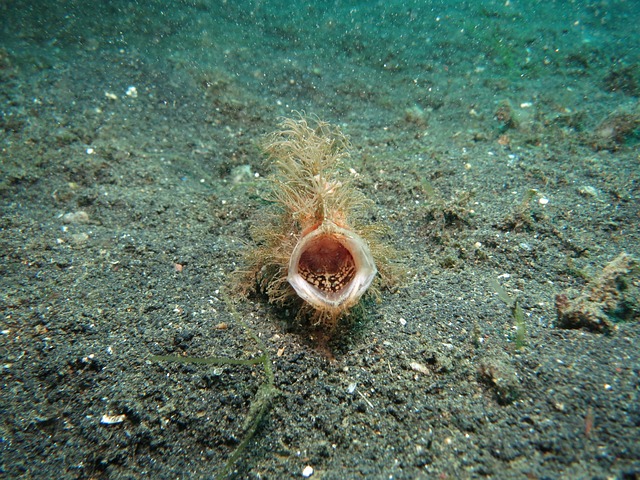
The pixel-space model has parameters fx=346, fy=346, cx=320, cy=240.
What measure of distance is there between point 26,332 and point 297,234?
2.34 metres

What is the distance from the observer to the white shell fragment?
243 centimetres

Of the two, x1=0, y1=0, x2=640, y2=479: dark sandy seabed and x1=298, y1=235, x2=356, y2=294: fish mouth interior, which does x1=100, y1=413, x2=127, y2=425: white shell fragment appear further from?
x1=298, y1=235, x2=356, y2=294: fish mouth interior

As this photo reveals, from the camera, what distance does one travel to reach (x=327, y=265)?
2.99m

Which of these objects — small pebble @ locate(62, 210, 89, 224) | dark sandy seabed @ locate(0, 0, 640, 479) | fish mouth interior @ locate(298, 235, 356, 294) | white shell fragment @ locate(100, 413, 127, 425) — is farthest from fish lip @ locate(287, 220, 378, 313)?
small pebble @ locate(62, 210, 89, 224)

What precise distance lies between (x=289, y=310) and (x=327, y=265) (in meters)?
0.52

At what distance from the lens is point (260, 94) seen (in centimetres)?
667

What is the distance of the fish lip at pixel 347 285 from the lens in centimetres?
244

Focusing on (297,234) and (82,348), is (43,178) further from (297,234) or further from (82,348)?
(297,234)

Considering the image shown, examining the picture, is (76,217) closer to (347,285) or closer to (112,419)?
(112,419)

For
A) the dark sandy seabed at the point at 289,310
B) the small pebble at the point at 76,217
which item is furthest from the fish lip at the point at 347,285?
the small pebble at the point at 76,217

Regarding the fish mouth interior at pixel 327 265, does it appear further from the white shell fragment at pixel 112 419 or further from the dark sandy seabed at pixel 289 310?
the white shell fragment at pixel 112 419

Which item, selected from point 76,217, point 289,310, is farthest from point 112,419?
point 76,217

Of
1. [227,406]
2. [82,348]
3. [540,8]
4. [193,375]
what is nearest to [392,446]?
[227,406]

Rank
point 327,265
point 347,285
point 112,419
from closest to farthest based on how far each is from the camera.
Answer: point 112,419 → point 347,285 → point 327,265
